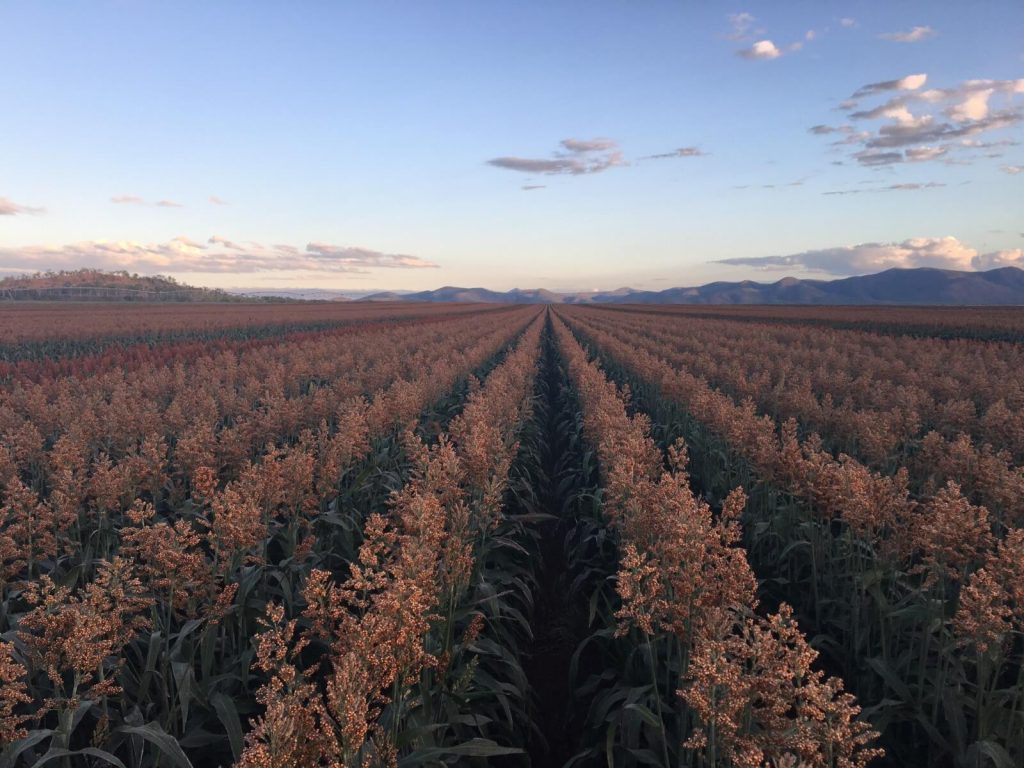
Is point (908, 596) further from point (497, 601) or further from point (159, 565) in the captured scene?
point (159, 565)

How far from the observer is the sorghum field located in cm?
246

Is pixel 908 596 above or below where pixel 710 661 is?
below

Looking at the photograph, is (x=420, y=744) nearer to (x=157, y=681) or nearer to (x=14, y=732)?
(x=14, y=732)

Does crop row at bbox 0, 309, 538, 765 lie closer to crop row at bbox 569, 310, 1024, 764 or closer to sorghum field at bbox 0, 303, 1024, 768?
sorghum field at bbox 0, 303, 1024, 768

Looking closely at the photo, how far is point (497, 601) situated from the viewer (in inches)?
210

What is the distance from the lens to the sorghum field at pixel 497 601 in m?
2.46

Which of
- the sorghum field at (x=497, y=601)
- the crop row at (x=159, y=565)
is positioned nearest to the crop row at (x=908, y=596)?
the sorghum field at (x=497, y=601)

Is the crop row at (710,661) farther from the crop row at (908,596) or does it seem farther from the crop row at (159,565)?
the crop row at (159,565)

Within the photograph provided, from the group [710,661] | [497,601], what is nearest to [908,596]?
[497,601]

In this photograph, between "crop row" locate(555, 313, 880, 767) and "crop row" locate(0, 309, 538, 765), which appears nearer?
"crop row" locate(555, 313, 880, 767)

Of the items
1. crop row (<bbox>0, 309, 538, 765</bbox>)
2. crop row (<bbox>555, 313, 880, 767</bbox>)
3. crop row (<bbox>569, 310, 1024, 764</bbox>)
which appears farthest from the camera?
crop row (<bbox>569, 310, 1024, 764</bbox>)

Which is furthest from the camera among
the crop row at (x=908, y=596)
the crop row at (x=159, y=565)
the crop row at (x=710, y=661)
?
the crop row at (x=908, y=596)

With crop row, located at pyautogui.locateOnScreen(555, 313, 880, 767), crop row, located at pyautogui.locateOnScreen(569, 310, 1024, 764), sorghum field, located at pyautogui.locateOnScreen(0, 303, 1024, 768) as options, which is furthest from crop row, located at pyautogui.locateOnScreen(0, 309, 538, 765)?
crop row, located at pyautogui.locateOnScreen(569, 310, 1024, 764)

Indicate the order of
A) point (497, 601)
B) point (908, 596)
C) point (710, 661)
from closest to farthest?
point (710, 661) → point (908, 596) → point (497, 601)
